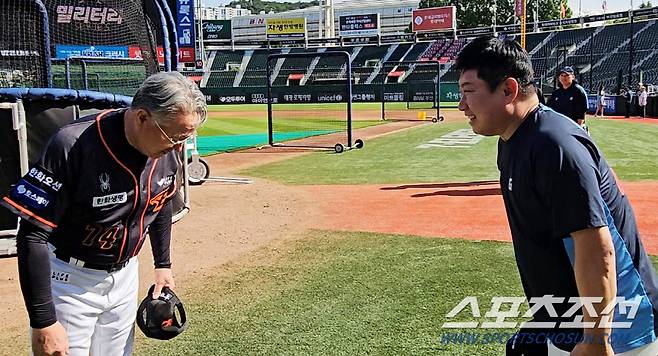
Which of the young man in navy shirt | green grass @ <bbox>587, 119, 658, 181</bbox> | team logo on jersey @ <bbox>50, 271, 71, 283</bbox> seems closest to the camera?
the young man in navy shirt

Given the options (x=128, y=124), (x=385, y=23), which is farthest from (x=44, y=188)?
(x=385, y=23)

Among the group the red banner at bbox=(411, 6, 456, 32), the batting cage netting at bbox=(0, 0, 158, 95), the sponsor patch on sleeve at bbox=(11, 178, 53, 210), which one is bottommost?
the sponsor patch on sleeve at bbox=(11, 178, 53, 210)

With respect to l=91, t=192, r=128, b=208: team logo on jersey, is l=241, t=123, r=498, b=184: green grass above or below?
below

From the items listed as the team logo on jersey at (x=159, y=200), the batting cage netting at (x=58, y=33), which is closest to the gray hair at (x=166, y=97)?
the team logo on jersey at (x=159, y=200)

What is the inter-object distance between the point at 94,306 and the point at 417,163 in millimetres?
12567

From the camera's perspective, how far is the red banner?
62219 mm

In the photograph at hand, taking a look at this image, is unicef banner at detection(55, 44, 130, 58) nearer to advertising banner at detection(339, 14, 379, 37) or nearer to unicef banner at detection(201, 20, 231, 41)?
advertising banner at detection(339, 14, 379, 37)

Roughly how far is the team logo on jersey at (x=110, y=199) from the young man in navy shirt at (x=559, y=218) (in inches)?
62.9

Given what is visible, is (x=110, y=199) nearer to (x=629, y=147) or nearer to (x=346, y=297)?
(x=346, y=297)

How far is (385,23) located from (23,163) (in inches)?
4860

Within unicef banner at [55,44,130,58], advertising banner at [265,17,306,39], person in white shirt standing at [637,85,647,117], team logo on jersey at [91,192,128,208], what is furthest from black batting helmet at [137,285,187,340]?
advertising banner at [265,17,306,39]

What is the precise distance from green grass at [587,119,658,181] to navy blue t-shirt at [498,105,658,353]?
10.4 metres

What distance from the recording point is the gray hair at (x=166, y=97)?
258cm

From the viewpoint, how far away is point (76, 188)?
2670mm
